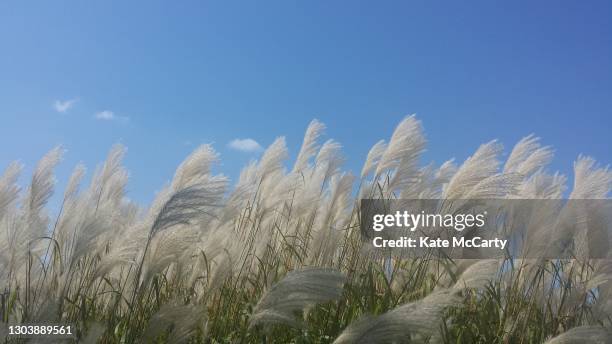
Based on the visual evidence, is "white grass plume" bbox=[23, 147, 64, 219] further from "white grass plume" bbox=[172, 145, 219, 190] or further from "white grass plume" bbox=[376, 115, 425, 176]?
"white grass plume" bbox=[376, 115, 425, 176]

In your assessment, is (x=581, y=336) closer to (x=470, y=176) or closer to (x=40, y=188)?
(x=470, y=176)

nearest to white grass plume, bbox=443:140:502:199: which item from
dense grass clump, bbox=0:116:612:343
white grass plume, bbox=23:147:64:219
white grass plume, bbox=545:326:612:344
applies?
dense grass clump, bbox=0:116:612:343

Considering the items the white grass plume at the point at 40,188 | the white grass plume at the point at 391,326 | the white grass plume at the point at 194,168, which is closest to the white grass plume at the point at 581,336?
the white grass plume at the point at 391,326

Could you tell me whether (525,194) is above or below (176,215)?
above

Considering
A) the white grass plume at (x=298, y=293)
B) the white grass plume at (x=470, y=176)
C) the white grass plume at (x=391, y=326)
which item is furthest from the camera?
the white grass plume at (x=470, y=176)

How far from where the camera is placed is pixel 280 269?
4.62 metres

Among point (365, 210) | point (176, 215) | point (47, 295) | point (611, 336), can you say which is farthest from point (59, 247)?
point (611, 336)

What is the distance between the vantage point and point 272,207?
181 inches

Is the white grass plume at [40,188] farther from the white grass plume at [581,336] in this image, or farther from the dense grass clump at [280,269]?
the white grass plume at [581,336]

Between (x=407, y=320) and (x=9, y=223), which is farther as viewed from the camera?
(x=9, y=223)

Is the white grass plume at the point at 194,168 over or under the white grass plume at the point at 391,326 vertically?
over

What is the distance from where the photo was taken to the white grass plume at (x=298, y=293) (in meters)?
2.60

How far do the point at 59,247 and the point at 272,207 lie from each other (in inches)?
59.5

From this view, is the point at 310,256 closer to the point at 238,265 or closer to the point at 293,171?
the point at 238,265
